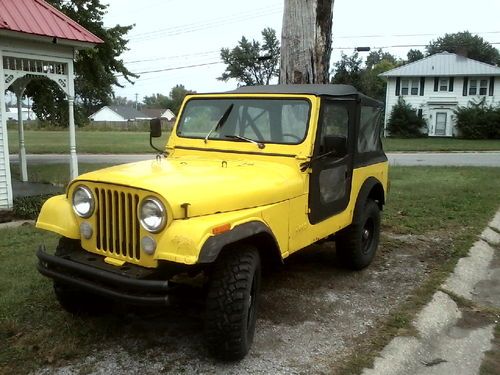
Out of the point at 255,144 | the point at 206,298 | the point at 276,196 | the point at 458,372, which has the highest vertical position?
the point at 255,144

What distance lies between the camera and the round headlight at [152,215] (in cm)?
316

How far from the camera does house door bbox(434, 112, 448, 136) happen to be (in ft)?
135

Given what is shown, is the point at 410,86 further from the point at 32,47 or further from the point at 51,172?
the point at 32,47

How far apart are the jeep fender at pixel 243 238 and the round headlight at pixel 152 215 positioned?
321 mm

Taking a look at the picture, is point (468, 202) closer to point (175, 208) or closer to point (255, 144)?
point (255, 144)

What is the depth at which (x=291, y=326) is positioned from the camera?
404 centimetres

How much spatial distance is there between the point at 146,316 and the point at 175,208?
1.38 meters

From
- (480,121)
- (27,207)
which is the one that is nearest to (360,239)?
(27,207)

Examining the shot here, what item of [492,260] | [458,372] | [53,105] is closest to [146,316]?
[458,372]

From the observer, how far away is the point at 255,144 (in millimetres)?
4480

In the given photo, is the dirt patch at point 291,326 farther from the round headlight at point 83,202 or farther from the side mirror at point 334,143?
the side mirror at point 334,143

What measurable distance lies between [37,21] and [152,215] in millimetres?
6588

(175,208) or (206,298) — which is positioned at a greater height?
(175,208)

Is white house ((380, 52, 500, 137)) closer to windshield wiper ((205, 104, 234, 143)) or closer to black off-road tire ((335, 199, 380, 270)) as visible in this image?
black off-road tire ((335, 199, 380, 270))
